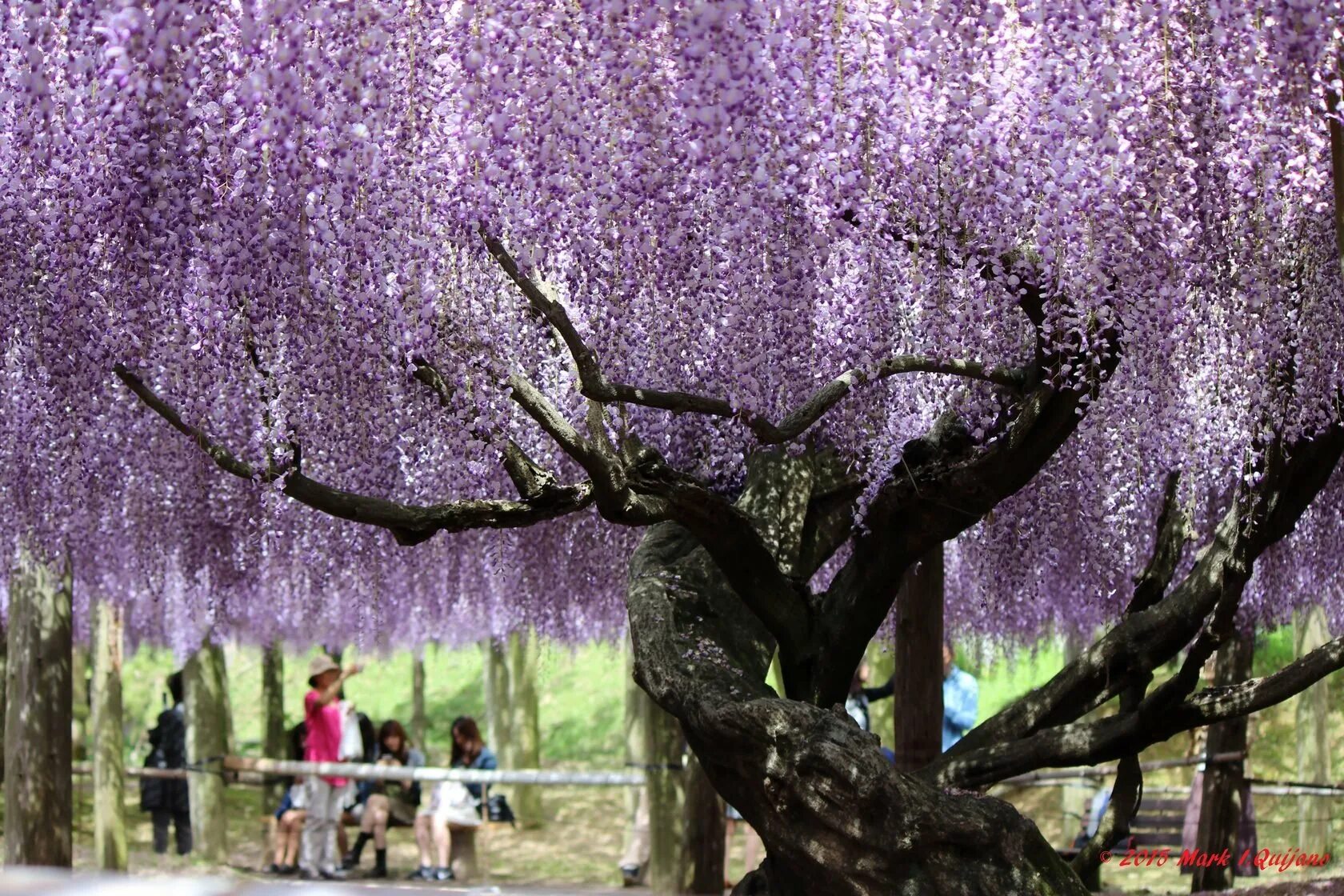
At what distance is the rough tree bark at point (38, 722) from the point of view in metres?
9.49

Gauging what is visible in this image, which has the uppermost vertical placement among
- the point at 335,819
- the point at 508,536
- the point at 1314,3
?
the point at 1314,3

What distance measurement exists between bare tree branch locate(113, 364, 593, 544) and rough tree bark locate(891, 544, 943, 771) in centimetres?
268

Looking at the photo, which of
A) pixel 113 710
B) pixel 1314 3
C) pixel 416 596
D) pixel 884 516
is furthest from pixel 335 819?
pixel 1314 3

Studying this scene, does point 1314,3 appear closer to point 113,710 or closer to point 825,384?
point 825,384

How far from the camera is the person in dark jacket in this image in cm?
1456

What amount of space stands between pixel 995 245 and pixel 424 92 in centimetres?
191

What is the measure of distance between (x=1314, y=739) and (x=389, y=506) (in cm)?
1139

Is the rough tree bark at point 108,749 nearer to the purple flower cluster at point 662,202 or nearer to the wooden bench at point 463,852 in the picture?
the wooden bench at point 463,852

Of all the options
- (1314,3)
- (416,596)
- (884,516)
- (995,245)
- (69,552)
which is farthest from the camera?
(416,596)

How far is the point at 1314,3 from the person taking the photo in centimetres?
496

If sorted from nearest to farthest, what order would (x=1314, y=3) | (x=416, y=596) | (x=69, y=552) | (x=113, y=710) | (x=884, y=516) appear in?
(x=1314, y=3)
(x=884, y=516)
(x=69, y=552)
(x=113, y=710)
(x=416, y=596)

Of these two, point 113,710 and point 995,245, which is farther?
point 113,710

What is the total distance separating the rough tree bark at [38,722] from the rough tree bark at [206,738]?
4659 millimetres

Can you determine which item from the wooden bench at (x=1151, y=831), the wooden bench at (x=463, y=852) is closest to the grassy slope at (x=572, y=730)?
the wooden bench at (x=1151, y=831)
